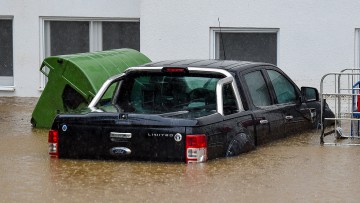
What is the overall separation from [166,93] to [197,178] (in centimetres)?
203

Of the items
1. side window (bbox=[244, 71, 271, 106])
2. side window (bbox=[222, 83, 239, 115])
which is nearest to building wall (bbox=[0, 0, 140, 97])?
side window (bbox=[244, 71, 271, 106])

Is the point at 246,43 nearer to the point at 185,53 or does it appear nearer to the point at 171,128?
the point at 185,53

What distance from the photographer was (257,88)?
47.6 feet

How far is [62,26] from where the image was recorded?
22.0 m

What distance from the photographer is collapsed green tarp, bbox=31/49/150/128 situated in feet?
53.3

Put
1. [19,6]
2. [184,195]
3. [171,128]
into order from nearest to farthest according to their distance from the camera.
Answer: [184,195], [171,128], [19,6]

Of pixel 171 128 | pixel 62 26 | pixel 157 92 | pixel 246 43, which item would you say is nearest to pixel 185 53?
pixel 246 43

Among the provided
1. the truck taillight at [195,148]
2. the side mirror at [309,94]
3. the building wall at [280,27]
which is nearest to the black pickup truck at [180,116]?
the truck taillight at [195,148]

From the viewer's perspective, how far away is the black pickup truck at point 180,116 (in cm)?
1270

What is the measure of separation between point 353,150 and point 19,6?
953 centimetres

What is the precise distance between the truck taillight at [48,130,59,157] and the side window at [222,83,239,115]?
211 centimetres

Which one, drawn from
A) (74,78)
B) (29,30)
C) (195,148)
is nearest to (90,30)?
(29,30)

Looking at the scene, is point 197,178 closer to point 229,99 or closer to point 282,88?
point 229,99

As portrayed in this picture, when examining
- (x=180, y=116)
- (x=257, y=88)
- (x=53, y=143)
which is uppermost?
(x=257, y=88)
